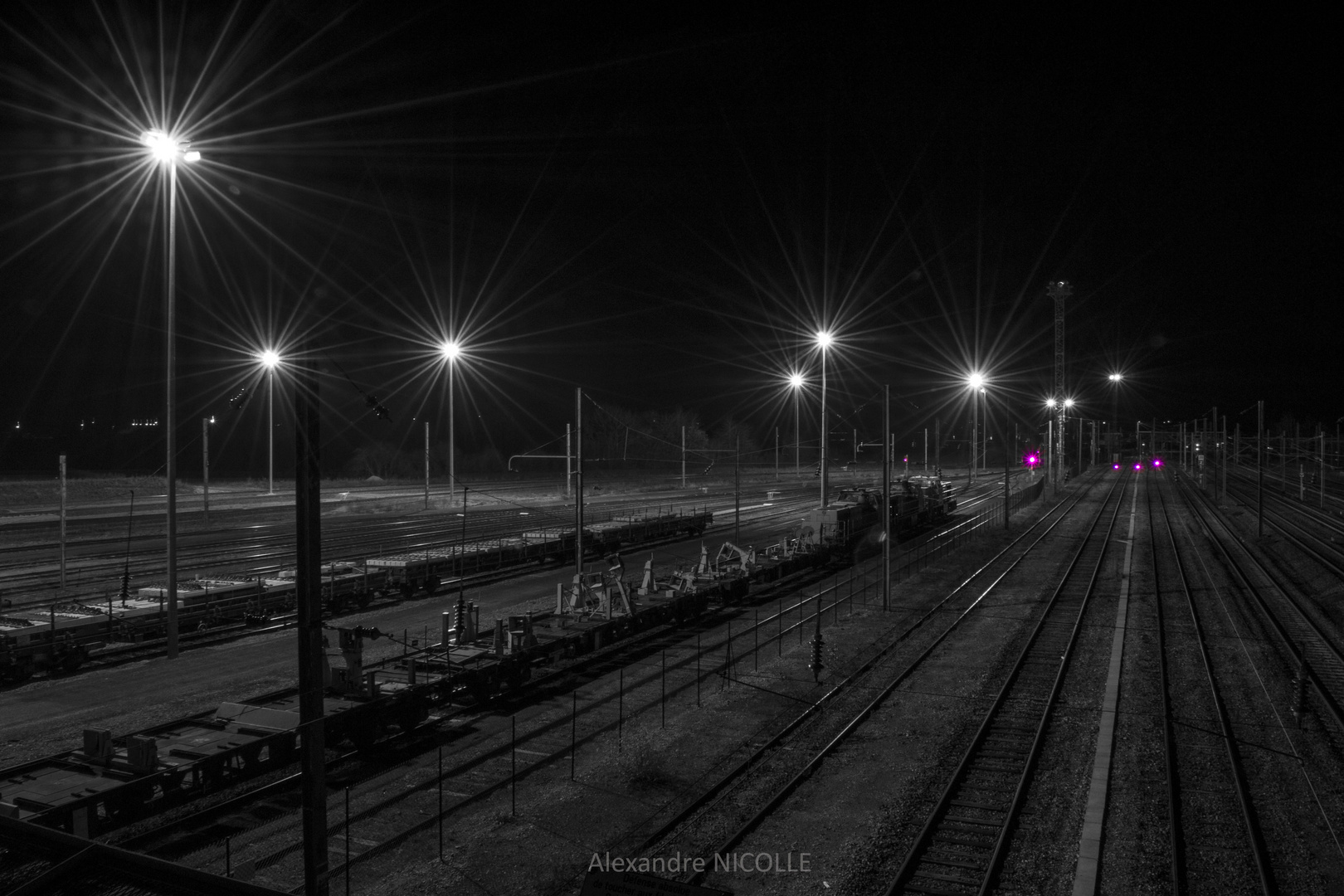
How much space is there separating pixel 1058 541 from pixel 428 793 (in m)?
45.7

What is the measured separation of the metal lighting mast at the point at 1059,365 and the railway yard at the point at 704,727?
6030cm

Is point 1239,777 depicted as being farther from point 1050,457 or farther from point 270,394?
point 1050,457

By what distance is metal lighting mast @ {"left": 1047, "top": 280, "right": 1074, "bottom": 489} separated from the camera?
9731cm

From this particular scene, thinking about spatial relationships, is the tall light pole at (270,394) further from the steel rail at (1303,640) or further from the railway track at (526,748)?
the steel rail at (1303,640)

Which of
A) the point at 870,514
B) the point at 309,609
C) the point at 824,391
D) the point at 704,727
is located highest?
the point at 824,391

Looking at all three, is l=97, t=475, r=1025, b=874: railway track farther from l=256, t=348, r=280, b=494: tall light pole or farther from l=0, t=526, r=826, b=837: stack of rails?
l=256, t=348, r=280, b=494: tall light pole

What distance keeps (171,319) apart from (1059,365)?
94278 millimetres

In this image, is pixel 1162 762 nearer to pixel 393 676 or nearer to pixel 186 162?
pixel 393 676

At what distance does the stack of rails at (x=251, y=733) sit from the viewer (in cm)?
1277

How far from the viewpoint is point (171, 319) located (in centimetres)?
2181

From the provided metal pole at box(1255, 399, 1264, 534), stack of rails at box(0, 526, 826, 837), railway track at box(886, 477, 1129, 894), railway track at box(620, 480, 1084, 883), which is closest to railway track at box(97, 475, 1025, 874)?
stack of rails at box(0, 526, 826, 837)

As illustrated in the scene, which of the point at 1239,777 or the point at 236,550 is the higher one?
the point at 236,550

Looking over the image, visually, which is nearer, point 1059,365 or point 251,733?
point 251,733

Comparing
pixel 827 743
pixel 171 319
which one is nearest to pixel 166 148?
pixel 171 319
